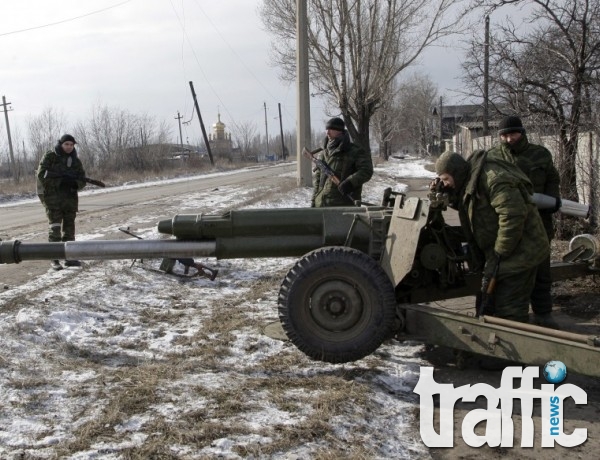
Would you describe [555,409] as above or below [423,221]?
below

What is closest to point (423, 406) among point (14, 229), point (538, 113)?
point (538, 113)

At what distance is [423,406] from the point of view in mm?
3676

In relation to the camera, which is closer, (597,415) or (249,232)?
(597,415)

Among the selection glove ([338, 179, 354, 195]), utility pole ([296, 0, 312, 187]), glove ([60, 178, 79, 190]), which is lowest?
glove ([338, 179, 354, 195])

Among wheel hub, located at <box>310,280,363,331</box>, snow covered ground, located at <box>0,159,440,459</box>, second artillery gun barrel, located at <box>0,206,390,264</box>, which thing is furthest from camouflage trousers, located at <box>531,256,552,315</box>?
wheel hub, located at <box>310,280,363,331</box>

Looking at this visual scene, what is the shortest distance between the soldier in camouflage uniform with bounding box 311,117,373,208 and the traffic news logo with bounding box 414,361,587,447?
2.68 meters

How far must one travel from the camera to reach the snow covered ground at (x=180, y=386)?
3.14 metres

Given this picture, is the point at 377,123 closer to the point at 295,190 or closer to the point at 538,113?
the point at 295,190

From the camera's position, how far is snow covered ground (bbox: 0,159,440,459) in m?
3.14

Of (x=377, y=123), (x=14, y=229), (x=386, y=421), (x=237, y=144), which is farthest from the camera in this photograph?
(x=237, y=144)

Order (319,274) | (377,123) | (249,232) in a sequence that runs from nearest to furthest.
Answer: (319,274) < (249,232) < (377,123)

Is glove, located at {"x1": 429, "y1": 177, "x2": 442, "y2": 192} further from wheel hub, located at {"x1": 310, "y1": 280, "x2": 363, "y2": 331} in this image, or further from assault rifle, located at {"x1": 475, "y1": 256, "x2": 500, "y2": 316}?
wheel hub, located at {"x1": 310, "y1": 280, "x2": 363, "y2": 331}

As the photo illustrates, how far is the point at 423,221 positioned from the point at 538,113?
5932mm

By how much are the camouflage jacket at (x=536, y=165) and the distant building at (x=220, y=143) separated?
55.4 metres
